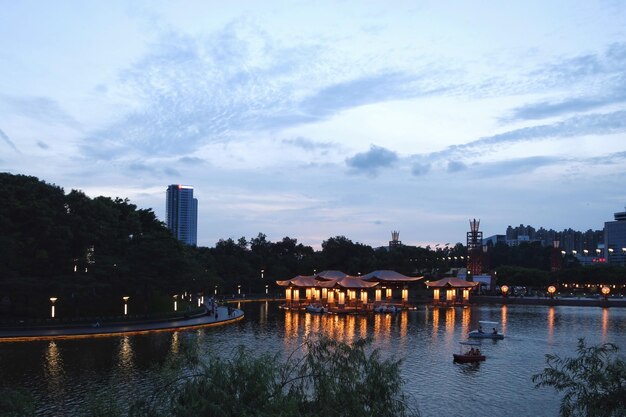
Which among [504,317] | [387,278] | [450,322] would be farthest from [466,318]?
[387,278]

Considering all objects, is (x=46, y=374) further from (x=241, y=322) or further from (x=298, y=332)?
(x=241, y=322)

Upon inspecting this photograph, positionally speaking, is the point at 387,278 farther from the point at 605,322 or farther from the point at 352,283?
the point at 605,322

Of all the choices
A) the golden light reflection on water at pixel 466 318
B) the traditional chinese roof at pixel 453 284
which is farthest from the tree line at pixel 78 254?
the traditional chinese roof at pixel 453 284

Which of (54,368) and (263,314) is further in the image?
(263,314)

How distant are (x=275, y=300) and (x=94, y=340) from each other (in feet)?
188

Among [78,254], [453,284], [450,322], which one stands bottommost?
[450,322]

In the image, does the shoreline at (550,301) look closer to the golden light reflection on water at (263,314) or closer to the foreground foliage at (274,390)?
the golden light reflection on water at (263,314)

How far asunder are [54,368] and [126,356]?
5.06 meters

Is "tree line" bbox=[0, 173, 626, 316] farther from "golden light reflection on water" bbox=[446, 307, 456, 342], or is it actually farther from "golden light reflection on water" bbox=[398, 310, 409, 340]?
"golden light reflection on water" bbox=[446, 307, 456, 342]

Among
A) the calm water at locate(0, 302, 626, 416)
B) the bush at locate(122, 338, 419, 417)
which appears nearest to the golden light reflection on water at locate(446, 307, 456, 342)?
the calm water at locate(0, 302, 626, 416)

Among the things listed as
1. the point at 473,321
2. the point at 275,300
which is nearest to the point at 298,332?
the point at 473,321

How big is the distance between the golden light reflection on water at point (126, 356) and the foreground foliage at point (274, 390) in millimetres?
21030

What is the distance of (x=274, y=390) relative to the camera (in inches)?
557

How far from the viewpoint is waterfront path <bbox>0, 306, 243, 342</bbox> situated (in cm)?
4438
